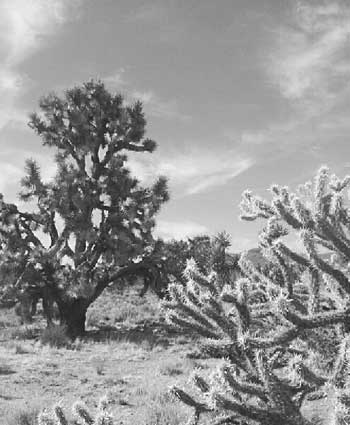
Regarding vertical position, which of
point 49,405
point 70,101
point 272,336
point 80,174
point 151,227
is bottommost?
point 49,405

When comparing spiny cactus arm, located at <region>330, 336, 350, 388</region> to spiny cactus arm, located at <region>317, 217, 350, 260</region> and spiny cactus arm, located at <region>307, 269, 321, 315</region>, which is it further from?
spiny cactus arm, located at <region>317, 217, 350, 260</region>

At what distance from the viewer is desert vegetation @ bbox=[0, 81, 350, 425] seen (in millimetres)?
2475

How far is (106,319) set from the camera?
68.8 feet

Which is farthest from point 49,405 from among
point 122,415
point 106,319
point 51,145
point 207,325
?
point 106,319

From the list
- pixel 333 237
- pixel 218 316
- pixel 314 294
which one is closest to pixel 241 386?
pixel 218 316

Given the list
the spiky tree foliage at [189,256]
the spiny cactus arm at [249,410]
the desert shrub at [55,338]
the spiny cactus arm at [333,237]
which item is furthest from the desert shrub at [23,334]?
the spiny cactus arm at [333,237]

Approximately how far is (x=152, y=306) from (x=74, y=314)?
324 inches

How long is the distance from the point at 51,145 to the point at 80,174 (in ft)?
5.40

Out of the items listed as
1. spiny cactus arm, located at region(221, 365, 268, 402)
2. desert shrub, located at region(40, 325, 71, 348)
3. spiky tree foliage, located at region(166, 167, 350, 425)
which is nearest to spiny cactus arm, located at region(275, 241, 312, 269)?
spiky tree foliage, located at region(166, 167, 350, 425)

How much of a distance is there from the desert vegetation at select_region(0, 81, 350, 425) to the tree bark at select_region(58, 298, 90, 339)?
0.05 meters

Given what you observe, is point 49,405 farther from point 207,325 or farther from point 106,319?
point 106,319

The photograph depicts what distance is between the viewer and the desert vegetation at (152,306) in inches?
97.4

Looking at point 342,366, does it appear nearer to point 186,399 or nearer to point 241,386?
point 241,386

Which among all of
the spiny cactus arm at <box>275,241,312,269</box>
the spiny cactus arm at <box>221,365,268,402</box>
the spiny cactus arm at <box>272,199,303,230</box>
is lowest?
the spiny cactus arm at <box>221,365,268,402</box>
